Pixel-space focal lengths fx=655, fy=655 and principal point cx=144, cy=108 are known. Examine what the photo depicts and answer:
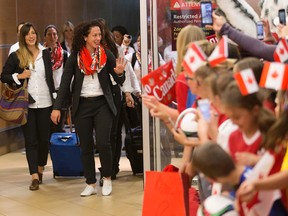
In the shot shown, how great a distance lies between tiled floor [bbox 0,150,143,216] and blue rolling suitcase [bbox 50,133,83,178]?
0.34 feet

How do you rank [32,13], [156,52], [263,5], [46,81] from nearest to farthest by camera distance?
[263,5], [156,52], [46,81], [32,13]

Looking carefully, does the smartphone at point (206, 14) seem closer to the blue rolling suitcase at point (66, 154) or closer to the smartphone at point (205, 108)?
the smartphone at point (205, 108)

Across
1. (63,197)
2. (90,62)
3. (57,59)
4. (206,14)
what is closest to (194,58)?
(206,14)

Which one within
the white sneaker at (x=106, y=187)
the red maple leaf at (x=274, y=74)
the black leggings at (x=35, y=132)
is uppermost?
the red maple leaf at (x=274, y=74)

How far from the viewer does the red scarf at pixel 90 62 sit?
5.82m

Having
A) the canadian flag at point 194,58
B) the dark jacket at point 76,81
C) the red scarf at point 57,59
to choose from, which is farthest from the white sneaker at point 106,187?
the canadian flag at point 194,58

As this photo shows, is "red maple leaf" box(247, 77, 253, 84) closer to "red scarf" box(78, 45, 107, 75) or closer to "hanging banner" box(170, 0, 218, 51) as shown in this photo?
"hanging banner" box(170, 0, 218, 51)

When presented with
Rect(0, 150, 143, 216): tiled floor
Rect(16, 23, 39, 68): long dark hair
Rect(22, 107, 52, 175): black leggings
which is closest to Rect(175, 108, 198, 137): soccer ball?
Rect(0, 150, 143, 216): tiled floor

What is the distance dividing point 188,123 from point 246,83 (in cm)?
72

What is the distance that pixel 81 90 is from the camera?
5867 millimetres

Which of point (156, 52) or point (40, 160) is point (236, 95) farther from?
point (40, 160)

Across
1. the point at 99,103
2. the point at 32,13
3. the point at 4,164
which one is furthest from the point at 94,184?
the point at 32,13

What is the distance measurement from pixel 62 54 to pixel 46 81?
40.5 inches

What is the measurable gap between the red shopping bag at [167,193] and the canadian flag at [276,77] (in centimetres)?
114
